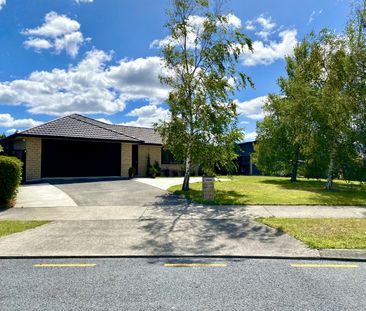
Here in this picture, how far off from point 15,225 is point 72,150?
13897mm

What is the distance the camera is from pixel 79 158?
21953 millimetres

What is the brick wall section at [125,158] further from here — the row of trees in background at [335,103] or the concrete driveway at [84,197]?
the row of trees in background at [335,103]

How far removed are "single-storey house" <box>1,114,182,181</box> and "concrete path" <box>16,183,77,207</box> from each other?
4.71 metres

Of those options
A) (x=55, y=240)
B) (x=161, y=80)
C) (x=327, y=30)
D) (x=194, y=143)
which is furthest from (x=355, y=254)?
(x=327, y=30)

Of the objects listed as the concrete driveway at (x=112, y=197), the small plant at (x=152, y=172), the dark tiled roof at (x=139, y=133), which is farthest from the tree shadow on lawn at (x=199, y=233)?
the dark tiled roof at (x=139, y=133)

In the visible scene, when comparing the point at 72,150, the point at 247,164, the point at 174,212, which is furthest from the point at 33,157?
the point at 247,164

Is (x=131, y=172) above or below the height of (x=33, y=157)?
below

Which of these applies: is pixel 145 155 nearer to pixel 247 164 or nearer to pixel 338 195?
pixel 338 195

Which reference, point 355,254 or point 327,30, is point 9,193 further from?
point 327,30

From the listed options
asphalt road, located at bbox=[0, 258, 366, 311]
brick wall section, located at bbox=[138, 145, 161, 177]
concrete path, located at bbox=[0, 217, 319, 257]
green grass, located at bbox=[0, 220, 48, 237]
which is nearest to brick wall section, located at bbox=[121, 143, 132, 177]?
brick wall section, located at bbox=[138, 145, 161, 177]

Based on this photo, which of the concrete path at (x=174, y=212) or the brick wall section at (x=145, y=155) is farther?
the brick wall section at (x=145, y=155)

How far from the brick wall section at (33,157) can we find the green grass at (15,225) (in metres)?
11.8

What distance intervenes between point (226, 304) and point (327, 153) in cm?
1660

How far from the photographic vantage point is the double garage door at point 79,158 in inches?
814
